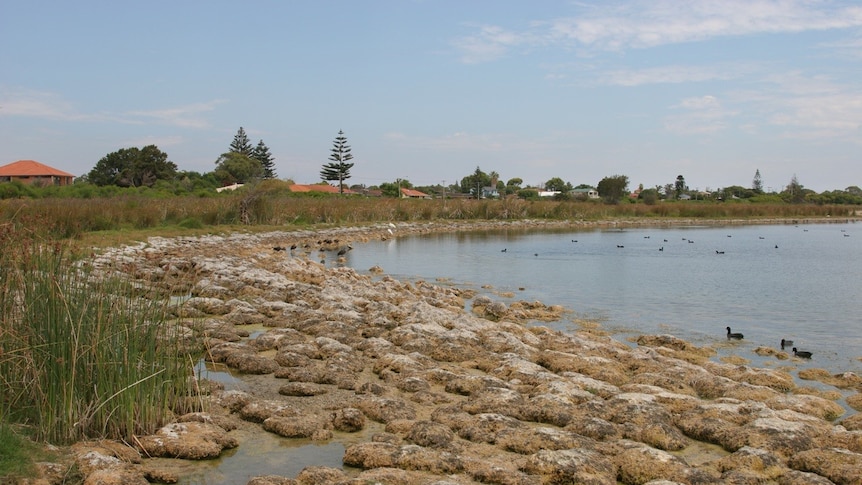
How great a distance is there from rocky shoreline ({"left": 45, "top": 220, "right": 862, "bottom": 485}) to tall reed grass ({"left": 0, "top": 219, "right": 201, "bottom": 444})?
0.30m

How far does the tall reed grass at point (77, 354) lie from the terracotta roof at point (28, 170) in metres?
61.3

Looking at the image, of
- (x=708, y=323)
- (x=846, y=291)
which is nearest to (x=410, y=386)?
(x=708, y=323)

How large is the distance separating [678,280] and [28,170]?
2270 inches

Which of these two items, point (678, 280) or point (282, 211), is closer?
point (678, 280)

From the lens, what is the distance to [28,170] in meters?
59.8

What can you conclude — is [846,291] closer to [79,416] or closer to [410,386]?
[410,386]

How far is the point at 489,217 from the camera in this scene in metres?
54.8

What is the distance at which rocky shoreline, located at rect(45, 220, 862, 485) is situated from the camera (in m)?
5.36

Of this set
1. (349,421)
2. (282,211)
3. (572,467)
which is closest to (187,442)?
(349,421)

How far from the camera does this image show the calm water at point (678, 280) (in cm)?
1372

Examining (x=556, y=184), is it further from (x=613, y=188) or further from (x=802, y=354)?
(x=802, y=354)

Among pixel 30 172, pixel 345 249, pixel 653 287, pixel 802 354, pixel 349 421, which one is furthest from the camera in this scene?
pixel 30 172

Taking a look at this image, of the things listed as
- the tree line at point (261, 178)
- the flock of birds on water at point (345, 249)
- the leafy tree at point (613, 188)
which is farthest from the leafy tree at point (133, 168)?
the leafy tree at point (613, 188)


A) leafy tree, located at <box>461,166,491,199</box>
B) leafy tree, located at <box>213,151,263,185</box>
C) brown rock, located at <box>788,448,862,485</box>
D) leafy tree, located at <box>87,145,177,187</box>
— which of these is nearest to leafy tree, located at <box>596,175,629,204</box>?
leafy tree, located at <box>461,166,491,199</box>
